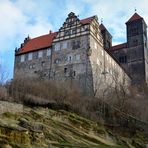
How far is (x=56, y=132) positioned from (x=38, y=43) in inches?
1415

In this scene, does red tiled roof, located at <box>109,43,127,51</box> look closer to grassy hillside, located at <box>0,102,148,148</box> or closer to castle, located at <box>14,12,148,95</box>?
castle, located at <box>14,12,148,95</box>

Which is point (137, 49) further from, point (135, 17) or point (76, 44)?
point (76, 44)

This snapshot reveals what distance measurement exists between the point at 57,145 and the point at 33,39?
146 feet

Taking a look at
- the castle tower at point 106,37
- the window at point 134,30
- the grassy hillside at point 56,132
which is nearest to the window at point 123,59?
the castle tower at point 106,37

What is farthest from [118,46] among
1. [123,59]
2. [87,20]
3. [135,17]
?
[87,20]

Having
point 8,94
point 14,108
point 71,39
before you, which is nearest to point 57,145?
point 14,108

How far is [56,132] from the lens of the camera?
3003 centimetres

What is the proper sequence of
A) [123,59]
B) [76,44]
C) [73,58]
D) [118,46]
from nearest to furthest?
1. [73,58]
2. [76,44]
3. [123,59]
4. [118,46]

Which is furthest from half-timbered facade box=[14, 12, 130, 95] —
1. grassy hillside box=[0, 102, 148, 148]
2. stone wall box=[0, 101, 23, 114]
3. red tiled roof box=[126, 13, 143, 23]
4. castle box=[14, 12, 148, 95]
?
red tiled roof box=[126, 13, 143, 23]

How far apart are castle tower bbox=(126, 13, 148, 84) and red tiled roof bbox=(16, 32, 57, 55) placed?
22.8 m

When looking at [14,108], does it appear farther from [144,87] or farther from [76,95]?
[144,87]

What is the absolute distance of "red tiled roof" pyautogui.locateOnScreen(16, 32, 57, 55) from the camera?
6148cm

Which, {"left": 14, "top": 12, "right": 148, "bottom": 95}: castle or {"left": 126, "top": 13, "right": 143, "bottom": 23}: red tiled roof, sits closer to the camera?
{"left": 14, "top": 12, "right": 148, "bottom": 95}: castle

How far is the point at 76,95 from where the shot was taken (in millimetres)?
44844
